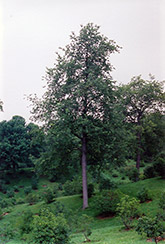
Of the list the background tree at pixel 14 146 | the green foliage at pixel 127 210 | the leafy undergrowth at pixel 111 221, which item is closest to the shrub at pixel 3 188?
the background tree at pixel 14 146

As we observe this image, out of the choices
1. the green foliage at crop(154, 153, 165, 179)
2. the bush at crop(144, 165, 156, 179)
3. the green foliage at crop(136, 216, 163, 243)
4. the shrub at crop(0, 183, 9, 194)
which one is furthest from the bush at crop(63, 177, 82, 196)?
the green foliage at crop(136, 216, 163, 243)

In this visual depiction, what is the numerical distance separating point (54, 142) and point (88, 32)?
7960 millimetres

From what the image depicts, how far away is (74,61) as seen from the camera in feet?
57.3

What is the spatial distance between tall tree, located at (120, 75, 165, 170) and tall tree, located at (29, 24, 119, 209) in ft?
24.0

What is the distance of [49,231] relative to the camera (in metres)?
7.17

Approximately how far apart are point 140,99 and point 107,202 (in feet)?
42.1

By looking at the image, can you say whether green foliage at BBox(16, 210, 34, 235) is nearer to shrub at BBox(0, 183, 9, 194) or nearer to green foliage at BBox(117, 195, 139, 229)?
green foliage at BBox(117, 195, 139, 229)

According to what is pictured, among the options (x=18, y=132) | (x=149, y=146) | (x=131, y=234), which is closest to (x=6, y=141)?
(x=18, y=132)

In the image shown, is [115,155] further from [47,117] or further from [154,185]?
[47,117]

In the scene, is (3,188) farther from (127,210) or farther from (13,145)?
(127,210)

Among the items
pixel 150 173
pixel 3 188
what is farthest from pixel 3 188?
pixel 150 173

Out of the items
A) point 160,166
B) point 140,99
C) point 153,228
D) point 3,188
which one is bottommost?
point 3,188

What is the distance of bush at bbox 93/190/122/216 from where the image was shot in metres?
15.1

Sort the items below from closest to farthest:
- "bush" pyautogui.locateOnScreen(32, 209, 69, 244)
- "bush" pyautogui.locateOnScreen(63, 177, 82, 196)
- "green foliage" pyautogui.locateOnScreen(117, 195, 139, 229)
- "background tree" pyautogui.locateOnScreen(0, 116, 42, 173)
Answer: "bush" pyautogui.locateOnScreen(32, 209, 69, 244) < "green foliage" pyautogui.locateOnScreen(117, 195, 139, 229) < "bush" pyautogui.locateOnScreen(63, 177, 82, 196) < "background tree" pyautogui.locateOnScreen(0, 116, 42, 173)
